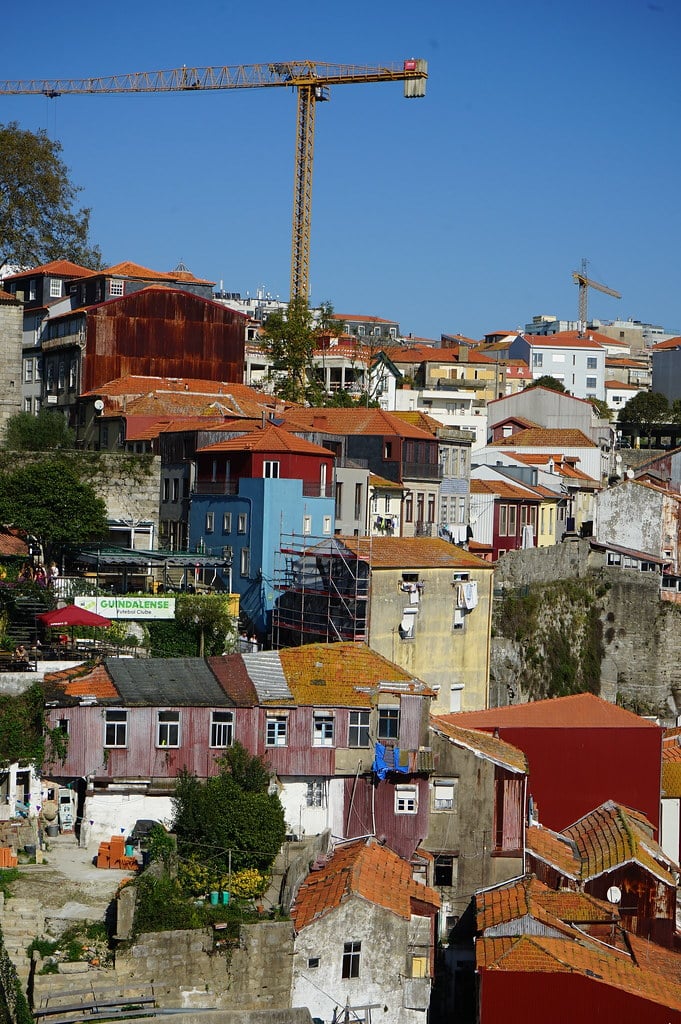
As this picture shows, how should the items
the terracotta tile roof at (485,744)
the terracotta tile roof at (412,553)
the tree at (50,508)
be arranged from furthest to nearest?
the tree at (50,508) < the terracotta tile roof at (412,553) < the terracotta tile roof at (485,744)

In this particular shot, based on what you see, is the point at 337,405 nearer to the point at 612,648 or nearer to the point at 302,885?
the point at 612,648

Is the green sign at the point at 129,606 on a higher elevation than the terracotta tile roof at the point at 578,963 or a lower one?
higher

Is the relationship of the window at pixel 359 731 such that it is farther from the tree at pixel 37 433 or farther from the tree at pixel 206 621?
the tree at pixel 37 433

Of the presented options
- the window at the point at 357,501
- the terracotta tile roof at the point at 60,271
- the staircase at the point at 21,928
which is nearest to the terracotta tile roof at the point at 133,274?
the terracotta tile roof at the point at 60,271

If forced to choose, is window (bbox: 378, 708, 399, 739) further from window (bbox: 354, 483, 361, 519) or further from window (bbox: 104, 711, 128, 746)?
window (bbox: 354, 483, 361, 519)

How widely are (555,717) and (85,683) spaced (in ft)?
41.2

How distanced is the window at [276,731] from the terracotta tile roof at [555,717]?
6272 mm

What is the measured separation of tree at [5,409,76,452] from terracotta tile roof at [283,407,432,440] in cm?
696

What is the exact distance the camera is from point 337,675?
31.7 meters

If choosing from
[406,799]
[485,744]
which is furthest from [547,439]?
[406,799]

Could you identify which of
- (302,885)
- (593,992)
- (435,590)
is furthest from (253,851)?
(435,590)

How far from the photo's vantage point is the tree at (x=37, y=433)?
47.0m

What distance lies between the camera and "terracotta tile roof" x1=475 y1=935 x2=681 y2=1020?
26438 mm

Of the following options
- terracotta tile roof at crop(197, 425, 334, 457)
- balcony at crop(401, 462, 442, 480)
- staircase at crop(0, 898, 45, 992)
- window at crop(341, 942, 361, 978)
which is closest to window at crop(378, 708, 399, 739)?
window at crop(341, 942, 361, 978)
